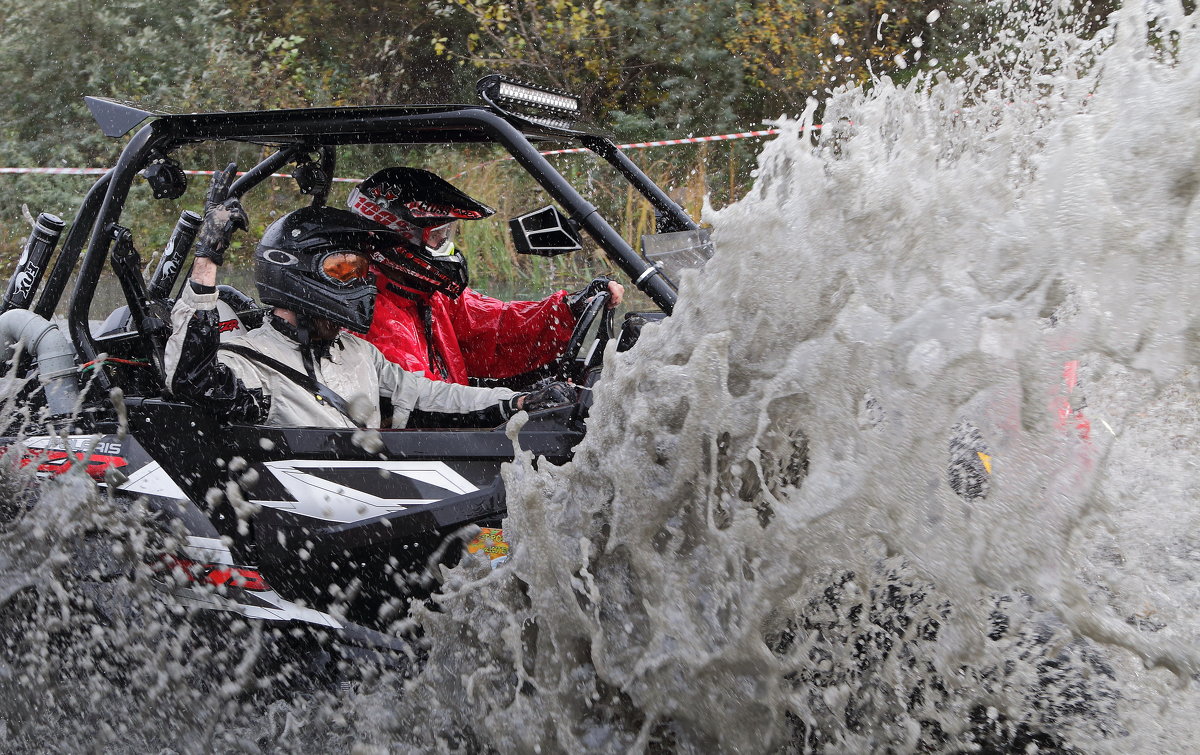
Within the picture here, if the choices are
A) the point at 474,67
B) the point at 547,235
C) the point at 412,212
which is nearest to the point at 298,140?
the point at 412,212

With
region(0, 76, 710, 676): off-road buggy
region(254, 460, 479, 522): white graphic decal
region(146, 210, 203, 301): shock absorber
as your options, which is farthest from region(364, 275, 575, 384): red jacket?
region(254, 460, 479, 522): white graphic decal

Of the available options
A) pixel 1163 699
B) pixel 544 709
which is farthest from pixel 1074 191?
pixel 544 709

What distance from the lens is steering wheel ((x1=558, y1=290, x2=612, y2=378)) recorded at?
3.79 meters

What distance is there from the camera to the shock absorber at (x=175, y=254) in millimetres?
3236

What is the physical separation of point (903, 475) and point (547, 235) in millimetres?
1261

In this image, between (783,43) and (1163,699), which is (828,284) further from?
(783,43)

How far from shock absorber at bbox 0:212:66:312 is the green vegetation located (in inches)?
203

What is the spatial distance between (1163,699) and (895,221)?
1.01m

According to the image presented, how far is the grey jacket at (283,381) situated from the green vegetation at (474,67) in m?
5.01

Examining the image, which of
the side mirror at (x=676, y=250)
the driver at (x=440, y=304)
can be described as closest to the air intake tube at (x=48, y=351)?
the driver at (x=440, y=304)

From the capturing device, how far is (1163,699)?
1.96 m

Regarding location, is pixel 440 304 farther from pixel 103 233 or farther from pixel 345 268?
pixel 103 233

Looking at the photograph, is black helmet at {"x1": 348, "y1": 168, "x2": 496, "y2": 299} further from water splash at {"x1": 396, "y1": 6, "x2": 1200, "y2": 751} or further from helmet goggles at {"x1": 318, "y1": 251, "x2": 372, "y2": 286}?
water splash at {"x1": 396, "y1": 6, "x2": 1200, "y2": 751}

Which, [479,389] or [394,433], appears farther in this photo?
[479,389]
